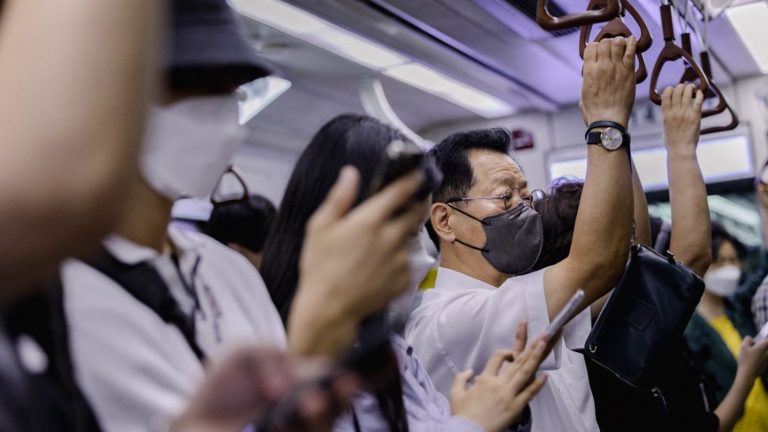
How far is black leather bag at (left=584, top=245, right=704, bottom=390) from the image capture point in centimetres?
156

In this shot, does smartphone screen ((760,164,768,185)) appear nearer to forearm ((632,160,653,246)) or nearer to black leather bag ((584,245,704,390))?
forearm ((632,160,653,246))

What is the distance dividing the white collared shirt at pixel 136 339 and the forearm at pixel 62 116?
0.34 meters

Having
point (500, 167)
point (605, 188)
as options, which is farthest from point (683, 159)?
point (605, 188)

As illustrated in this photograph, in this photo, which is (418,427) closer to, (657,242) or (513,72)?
(657,242)

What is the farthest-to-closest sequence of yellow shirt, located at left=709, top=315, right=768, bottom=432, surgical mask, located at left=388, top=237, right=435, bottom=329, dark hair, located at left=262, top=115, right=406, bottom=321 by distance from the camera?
yellow shirt, located at left=709, top=315, right=768, bottom=432 < dark hair, located at left=262, top=115, right=406, bottom=321 < surgical mask, located at left=388, top=237, right=435, bottom=329

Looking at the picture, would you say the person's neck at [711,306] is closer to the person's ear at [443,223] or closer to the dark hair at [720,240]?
the dark hair at [720,240]

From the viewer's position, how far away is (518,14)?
11.1 feet

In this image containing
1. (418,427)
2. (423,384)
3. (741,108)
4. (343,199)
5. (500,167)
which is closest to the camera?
(343,199)

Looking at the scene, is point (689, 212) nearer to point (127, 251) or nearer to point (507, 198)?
point (507, 198)

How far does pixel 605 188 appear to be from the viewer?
4.57ft

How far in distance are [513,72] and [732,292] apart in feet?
6.42

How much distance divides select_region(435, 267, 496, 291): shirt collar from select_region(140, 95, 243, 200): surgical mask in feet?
3.70

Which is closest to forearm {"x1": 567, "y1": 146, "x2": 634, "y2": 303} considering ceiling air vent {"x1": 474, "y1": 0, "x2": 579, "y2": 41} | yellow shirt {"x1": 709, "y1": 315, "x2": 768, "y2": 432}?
ceiling air vent {"x1": 474, "y1": 0, "x2": 579, "y2": 41}

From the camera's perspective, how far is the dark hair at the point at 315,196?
90cm
